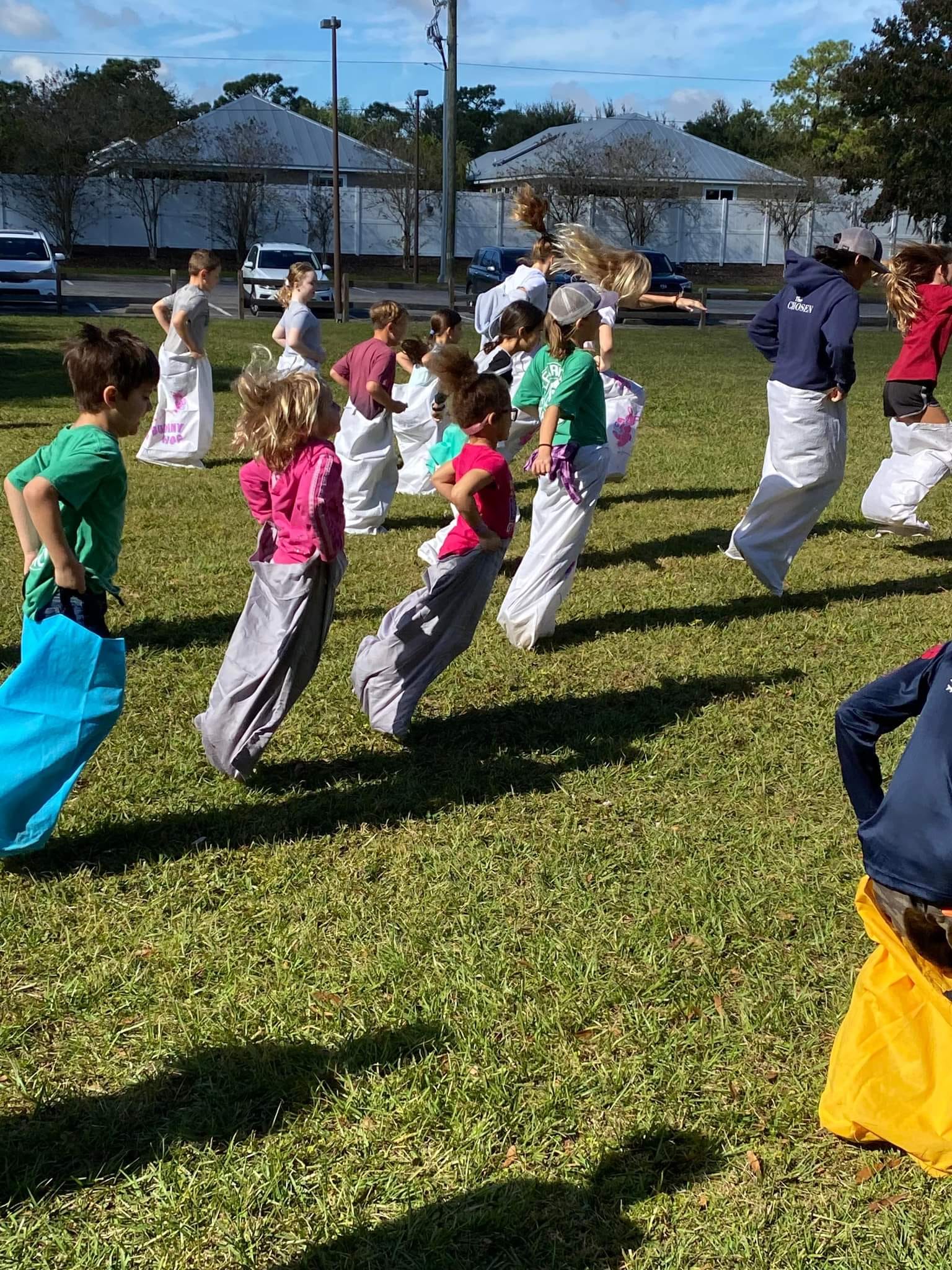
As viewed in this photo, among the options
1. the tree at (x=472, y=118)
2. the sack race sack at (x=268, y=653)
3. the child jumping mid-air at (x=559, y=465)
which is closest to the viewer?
the sack race sack at (x=268, y=653)

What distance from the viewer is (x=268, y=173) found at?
176 feet

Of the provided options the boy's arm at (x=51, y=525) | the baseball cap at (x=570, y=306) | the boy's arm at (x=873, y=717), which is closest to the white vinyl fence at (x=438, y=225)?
the baseball cap at (x=570, y=306)

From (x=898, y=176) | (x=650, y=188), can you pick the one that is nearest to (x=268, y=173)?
(x=650, y=188)

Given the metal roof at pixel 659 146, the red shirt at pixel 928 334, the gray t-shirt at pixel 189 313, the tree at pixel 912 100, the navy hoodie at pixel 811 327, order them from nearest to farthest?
the navy hoodie at pixel 811 327 < the red shirt at pixel 928 334 < the gray t-shirt at pixel 189 313 < the tree at pixel 912 100 < the metal roof at pixel 659 146

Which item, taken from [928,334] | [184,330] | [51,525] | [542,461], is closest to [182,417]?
[184,330]

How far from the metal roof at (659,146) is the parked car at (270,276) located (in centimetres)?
2666

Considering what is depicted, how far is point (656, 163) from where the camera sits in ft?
175

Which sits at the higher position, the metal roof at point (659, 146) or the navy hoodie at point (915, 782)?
the metal roof at point (659, 146)

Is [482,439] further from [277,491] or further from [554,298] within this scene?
[554,298]

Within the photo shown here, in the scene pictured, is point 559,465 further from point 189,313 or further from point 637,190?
point 637,190

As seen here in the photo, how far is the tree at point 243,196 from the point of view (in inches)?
1871

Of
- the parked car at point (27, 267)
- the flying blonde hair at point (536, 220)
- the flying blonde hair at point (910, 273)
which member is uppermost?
the parked car at point (27, 267)

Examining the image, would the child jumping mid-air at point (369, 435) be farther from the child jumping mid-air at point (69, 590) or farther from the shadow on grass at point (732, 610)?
the child jumping mid-air at point (69, 590)

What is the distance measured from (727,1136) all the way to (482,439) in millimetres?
3133
